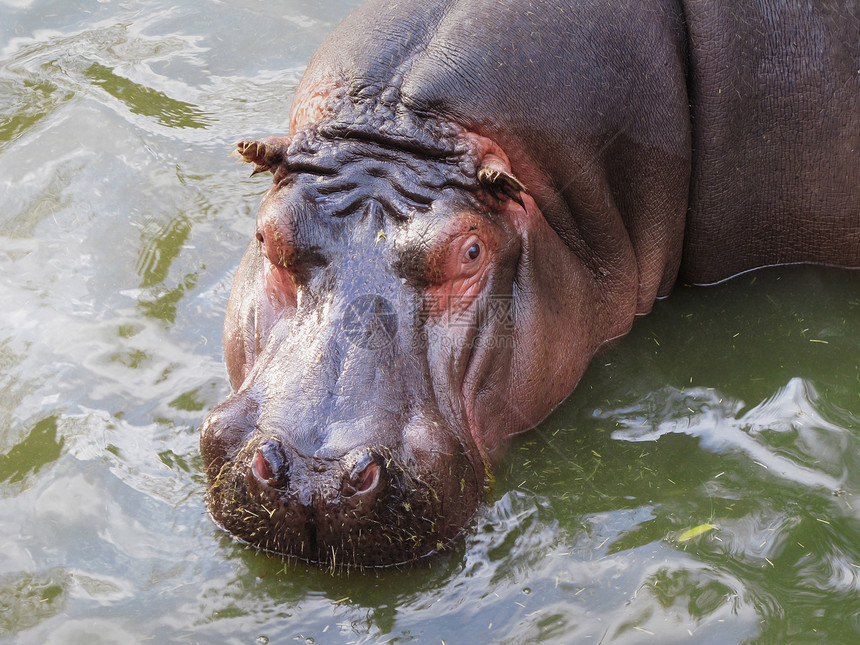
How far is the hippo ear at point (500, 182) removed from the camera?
162 inches

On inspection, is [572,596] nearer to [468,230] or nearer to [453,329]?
A: [453,329]

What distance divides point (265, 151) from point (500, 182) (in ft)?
3.22

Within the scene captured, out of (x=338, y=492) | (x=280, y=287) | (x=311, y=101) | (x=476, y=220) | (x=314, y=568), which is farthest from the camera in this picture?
(x=311, y=101)

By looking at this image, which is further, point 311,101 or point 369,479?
point 311,101

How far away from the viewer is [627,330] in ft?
16.9

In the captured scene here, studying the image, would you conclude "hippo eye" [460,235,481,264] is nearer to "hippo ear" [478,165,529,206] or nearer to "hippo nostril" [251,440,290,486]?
"hippo ear" [478,165,529,206]

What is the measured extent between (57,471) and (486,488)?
5.93 feet

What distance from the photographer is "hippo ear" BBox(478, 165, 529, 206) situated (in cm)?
412

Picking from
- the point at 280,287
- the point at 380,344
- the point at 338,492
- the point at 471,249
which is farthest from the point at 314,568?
the point at 471,249

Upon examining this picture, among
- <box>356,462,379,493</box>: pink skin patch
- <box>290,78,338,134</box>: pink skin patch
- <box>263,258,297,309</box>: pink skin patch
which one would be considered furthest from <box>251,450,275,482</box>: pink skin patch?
<box>290,78,338,134</box>: pink skin patch

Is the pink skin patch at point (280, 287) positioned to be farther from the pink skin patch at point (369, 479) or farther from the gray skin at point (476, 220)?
the pink skin patch at point (369, 479)

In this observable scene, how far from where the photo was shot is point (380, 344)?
12.8ft

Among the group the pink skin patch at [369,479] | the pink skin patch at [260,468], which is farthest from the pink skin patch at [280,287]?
the pink skin patch at [369,479]

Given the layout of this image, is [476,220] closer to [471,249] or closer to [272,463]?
[471,249]
